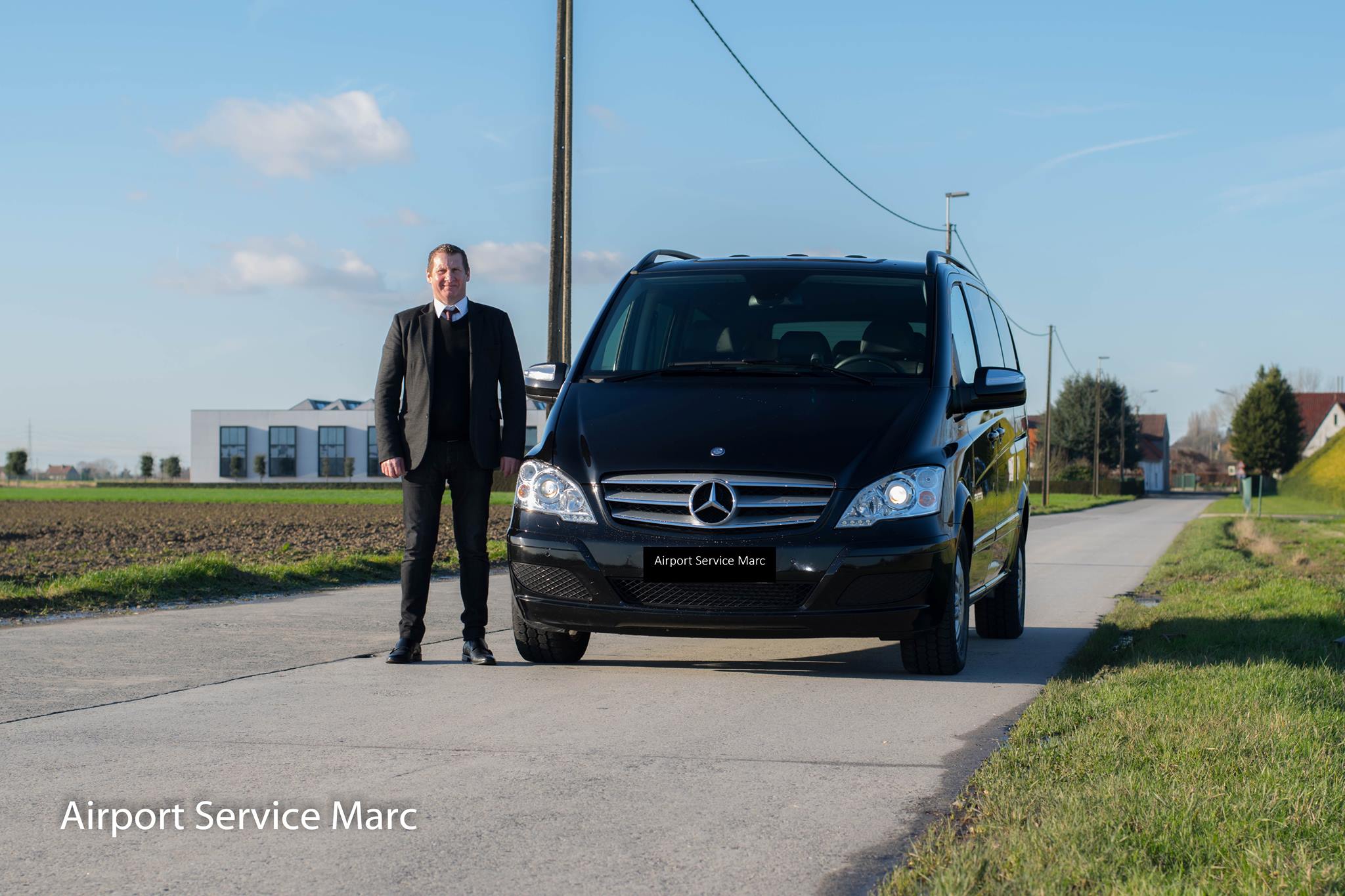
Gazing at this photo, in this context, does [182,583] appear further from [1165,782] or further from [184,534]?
[184,534]

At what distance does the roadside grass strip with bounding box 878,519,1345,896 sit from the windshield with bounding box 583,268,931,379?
75.6 inches

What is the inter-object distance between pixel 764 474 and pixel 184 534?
23152 mm

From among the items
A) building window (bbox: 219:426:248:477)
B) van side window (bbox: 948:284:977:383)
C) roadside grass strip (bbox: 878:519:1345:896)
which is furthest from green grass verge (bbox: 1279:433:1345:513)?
building window (bbox: 219:426:248:477)

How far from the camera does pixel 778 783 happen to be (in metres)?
4.45

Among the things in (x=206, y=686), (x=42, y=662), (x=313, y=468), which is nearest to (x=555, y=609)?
(x=206, y=686)

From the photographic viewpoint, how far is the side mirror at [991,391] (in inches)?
281

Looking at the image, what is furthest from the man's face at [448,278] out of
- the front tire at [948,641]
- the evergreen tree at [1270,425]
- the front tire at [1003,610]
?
the evergreen tree at [1270,425]

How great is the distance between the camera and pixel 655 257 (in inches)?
321

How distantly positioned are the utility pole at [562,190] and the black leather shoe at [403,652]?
39.6 ft

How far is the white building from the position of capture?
97.4 m

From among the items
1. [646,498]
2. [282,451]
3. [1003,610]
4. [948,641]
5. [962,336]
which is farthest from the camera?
[282,451]

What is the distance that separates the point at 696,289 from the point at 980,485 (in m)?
1.86

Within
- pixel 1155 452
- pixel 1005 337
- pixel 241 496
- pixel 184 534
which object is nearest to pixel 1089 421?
pixel 1155 452

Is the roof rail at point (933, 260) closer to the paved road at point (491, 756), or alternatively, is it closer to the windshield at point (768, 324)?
the windshield at point (768, 324)
